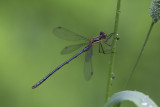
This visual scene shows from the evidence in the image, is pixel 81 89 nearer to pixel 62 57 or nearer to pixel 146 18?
pixel 62 57

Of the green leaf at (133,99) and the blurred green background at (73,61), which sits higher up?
the green leaf at (133,99)

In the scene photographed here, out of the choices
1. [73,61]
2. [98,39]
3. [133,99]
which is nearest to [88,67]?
[98,39]

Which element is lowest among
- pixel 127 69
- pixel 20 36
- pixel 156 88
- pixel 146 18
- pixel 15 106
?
pixel 15 106

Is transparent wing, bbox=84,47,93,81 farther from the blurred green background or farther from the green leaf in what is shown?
the green leaf

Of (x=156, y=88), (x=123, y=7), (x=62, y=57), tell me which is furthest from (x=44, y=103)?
(x=123, y=7)

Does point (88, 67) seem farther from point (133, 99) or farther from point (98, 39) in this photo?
point (133, 99)

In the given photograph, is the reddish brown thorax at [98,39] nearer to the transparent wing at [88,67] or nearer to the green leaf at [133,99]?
the transparent wing at [88,67]

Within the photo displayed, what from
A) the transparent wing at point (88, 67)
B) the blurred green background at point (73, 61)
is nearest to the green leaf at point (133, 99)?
the transparent wing at point (88, 67)
